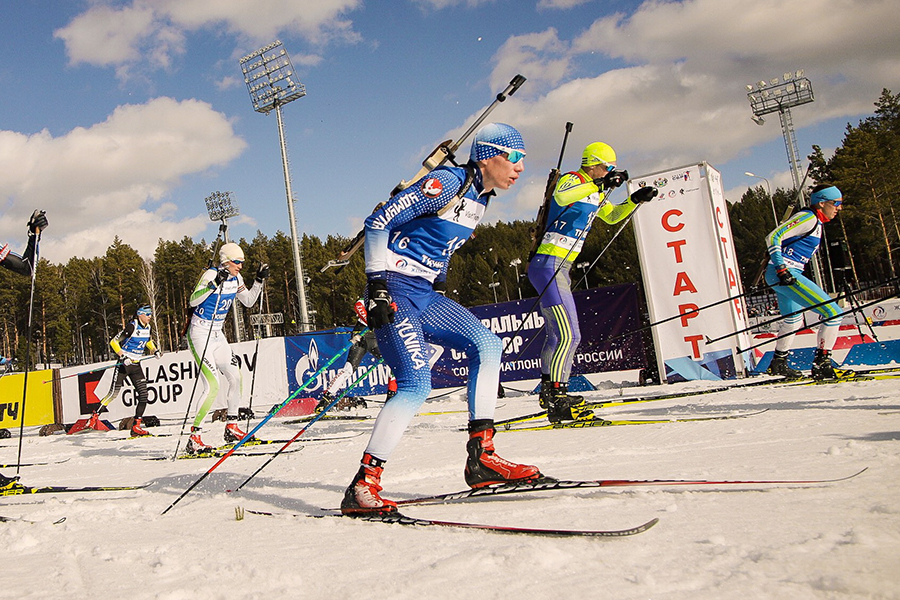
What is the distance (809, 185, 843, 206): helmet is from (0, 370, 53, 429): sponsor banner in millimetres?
14240

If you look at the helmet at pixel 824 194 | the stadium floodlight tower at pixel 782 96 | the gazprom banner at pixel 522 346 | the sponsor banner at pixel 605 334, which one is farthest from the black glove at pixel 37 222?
the stadium floodlight tower at pixel 782 96

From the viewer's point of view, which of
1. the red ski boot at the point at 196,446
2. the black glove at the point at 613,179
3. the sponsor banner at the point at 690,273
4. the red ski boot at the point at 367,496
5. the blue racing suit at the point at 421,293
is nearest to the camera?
the red ski boot at the point at 367,496

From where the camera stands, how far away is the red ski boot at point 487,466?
3.11 meters

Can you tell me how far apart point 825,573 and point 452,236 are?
2.29m

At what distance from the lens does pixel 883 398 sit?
5289 millimetres

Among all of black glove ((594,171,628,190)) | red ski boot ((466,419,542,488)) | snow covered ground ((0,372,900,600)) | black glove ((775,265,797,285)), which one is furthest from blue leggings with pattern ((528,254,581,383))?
red ski boot ((466,419,542,488))

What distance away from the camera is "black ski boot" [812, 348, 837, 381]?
23.7 ft

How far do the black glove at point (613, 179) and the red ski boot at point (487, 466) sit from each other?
3.57 meters

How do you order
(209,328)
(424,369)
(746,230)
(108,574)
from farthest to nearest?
(746,230) → (209,328) → (424,369) → (108,574)

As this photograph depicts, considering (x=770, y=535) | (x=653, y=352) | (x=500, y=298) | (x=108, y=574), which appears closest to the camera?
(x=770, y=535)

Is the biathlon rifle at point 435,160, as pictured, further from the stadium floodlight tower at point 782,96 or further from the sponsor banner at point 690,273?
the stadium floodlight tower at point 782,96

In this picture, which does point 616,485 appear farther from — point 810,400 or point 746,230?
point 746,230

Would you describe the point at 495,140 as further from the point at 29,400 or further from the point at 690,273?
the point at 29,400

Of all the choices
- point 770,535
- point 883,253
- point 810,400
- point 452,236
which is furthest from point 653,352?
point 883,253
